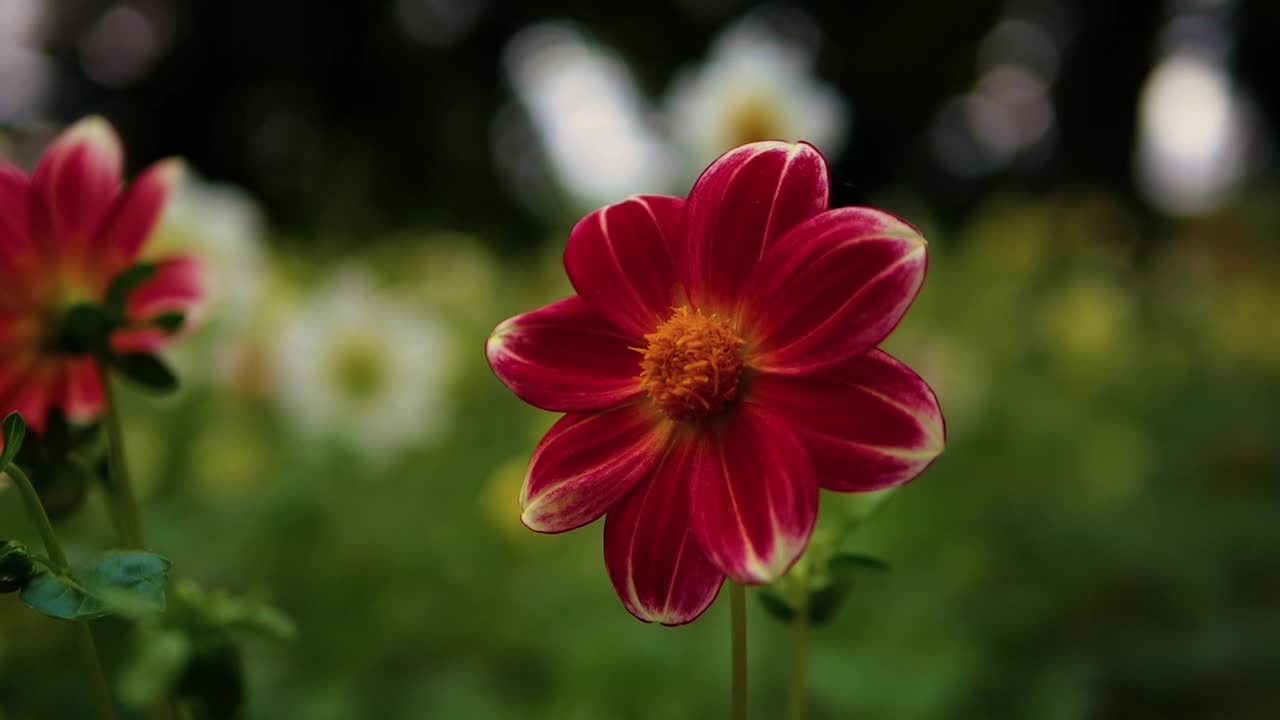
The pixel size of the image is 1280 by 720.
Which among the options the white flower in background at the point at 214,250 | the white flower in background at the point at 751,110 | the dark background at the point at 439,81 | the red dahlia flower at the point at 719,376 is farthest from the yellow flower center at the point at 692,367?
the dark background at the point at 439,81

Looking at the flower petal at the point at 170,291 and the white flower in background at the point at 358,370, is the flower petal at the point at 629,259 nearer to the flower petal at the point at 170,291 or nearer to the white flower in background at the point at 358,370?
the flower petal at the point at 170,291

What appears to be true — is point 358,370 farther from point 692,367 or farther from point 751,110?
point 692,367

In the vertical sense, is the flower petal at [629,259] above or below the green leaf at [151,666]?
above

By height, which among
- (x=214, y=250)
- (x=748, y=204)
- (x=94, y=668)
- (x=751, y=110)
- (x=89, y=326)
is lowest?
(x=94, y=668)

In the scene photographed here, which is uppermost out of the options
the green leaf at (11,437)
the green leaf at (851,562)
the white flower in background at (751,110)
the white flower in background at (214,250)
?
the white flower in background at (751,110)

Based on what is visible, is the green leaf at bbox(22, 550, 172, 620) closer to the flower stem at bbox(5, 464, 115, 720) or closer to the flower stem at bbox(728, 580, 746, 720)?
the flower stem at bbox(5, 464, 115, 720)

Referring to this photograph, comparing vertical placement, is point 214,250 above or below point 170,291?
above

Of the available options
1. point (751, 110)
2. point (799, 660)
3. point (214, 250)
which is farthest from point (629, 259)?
point (751, 110)
